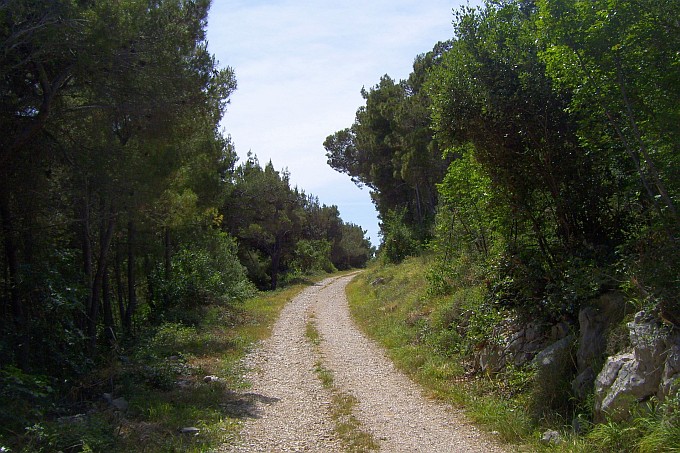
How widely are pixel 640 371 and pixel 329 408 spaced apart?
4.91 m

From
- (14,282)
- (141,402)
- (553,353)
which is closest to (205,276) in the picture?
(14,282)

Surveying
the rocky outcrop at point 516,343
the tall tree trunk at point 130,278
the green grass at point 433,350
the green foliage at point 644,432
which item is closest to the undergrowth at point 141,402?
the tall tree trunk at point 130,278

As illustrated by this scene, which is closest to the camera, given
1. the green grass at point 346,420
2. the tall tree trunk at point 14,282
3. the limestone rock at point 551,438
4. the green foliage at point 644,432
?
the green foliage at point 644,432

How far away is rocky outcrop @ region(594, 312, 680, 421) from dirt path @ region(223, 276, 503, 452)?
152 centimetres

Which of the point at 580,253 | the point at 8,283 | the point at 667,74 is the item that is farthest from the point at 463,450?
the point at 8,283

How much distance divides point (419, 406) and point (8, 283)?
817 cm

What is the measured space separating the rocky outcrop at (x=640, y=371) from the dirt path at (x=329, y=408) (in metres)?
1.52

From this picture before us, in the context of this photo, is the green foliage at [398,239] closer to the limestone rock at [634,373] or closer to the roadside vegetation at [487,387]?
the roadside vegetation at [487,387]

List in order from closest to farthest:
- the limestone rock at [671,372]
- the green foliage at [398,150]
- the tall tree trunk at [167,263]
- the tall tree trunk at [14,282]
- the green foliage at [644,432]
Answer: the green foliage at [644,432]
the limestone rock at [671,372]
the tall tree trunk at [14,282]
the tall tree trunk at [167,263]
the green foliage at [398,150]

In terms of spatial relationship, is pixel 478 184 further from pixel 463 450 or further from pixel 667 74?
pixel 463 450

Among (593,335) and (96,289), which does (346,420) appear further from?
(96,289)

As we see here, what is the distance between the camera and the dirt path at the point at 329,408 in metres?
7.50

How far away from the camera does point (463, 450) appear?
23.0 feet

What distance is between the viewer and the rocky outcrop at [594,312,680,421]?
5.81m
